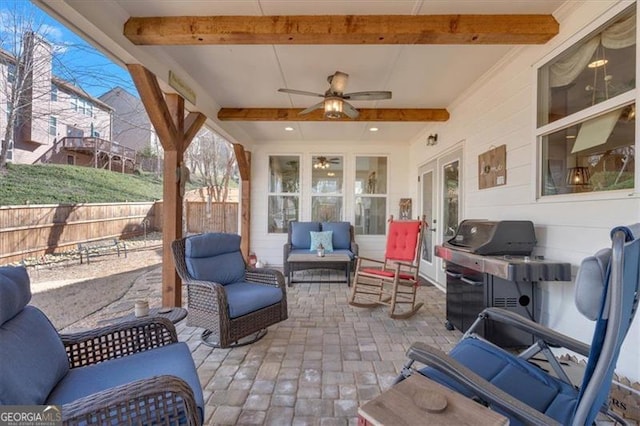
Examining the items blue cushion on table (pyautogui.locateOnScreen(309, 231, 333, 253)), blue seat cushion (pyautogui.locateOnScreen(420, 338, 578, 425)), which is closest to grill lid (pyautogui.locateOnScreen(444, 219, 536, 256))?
blue seat cushion (pyautogui.locateOnScreen(420, 338, 578, 425))

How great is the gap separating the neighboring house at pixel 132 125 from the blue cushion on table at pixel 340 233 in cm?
338

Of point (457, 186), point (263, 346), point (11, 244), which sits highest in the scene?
point (457, 186)

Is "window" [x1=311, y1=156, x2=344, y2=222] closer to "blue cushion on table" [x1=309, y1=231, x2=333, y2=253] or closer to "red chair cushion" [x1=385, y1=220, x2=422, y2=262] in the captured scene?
"blue cushion on table" [x1=309, y1=231, x2=333, y2=253]

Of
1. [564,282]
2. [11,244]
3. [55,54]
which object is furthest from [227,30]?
[564,282]

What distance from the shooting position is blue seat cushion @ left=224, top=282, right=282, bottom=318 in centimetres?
249

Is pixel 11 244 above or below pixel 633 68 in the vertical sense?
below

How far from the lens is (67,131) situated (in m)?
3.13

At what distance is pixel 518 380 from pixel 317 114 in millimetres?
3986

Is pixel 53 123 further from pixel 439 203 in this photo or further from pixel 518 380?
pixel 439 203

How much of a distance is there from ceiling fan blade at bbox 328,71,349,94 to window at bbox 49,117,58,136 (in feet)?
8.98

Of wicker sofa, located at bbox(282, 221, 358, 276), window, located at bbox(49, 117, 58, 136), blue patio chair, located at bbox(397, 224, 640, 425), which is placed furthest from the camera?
wicker sofa, located at bbox(282, 221, 358, 276)

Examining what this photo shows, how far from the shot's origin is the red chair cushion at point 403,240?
374cm

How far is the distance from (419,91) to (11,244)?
4811 mm

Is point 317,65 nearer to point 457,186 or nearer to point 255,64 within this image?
point 255,64
